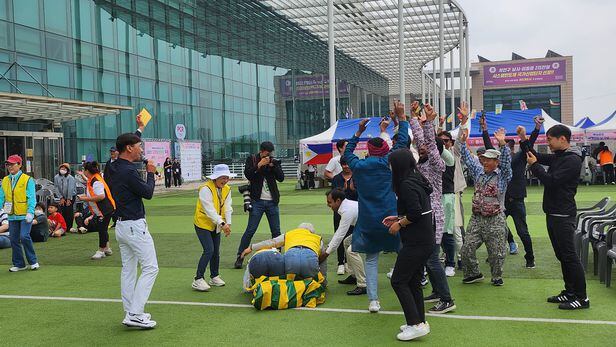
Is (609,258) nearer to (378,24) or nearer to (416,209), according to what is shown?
(416,209)

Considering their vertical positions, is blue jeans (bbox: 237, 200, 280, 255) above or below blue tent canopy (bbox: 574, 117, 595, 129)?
below

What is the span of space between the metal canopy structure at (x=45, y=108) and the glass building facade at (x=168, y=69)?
1419mm

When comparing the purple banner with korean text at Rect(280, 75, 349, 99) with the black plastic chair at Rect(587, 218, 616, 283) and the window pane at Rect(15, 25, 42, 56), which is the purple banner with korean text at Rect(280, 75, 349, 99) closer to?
the window pane at Rect(15, 25, 42, 56)

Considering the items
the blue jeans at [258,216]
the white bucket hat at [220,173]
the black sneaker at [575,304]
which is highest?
the white bucket hat at [220,173]

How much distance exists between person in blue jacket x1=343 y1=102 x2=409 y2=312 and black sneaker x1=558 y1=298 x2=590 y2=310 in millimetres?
1765

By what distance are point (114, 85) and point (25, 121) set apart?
9.64 metres

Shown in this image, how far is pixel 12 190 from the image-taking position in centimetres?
827

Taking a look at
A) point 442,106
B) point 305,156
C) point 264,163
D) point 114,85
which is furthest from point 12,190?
point 442,106

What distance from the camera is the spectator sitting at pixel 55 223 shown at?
1216 centimetres

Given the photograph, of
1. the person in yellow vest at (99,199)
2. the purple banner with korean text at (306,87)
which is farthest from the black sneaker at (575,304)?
the purple banner with korean text at (306,87)

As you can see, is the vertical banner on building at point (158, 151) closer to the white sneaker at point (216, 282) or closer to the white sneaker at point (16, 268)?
the white sneaker at point (16, 268)

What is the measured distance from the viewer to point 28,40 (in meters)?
24.7

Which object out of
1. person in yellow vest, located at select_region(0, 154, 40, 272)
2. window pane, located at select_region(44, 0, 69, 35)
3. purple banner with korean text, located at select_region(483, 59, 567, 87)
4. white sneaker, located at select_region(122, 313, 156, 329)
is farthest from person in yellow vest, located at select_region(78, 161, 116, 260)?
purple banner with korean text, located at select_region(483, 59, 567, 87)

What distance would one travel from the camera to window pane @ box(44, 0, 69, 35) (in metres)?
26.2
